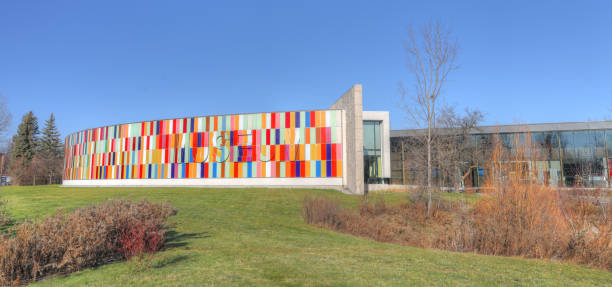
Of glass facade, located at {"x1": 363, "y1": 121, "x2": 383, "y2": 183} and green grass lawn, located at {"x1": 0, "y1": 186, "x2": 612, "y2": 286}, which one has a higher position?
glass facade, located at {"x1": 363, "y1": 121, "x2": 383, "y2": 183}

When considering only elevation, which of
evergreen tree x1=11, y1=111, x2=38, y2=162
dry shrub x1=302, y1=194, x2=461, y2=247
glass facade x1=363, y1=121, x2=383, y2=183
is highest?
evergreen tree x1=11, y1=111, x2=38, y2=162

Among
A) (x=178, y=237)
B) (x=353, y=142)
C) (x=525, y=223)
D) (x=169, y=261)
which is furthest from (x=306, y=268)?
(x=353, y=142)

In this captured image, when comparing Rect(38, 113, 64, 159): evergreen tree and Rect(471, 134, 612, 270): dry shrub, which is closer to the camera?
Rect(471, 134, 612, 270): dry shrub

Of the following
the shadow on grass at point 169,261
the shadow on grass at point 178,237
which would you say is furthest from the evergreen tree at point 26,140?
the shadow on grass at point 169,261

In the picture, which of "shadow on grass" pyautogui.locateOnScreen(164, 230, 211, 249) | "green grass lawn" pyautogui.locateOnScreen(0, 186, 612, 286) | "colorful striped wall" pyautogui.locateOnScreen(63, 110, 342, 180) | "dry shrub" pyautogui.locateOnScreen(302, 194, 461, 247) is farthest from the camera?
"colorful striped wall" pyautogui.locateOnScreen(63, 110, 342, 180)

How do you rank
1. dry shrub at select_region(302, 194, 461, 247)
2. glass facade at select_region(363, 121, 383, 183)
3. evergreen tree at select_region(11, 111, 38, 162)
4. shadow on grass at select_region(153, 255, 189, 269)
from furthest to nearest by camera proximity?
evergreen tree at select_region(11, 111, 38, 162) < glass facade at select_region(363, 121, 383, 183) < dry shrub at select_region(302, 194, 461, 247) < shadow on grass at select_region(153, 255, 189, 269)

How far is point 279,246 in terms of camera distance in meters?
10.5

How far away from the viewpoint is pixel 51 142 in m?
81.6

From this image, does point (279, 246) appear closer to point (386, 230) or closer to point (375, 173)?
point (386, 230)

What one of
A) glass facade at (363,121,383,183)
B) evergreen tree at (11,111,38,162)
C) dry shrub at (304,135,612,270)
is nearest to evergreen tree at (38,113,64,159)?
evergreen tree at (11,111,38,162)

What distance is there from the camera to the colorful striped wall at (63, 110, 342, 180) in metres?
A: 34.9

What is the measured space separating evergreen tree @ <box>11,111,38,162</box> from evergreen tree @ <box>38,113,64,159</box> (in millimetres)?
4834

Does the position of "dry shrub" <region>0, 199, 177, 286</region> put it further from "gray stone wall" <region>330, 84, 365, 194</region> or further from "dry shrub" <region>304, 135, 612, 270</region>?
"gray stone wall" <region>330, 84, 365, 194</region>

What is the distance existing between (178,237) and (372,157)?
29.1 metres
